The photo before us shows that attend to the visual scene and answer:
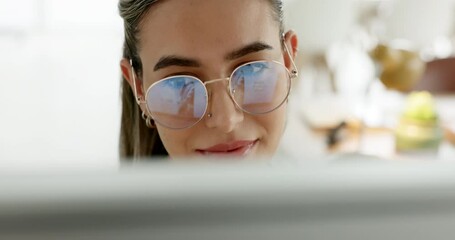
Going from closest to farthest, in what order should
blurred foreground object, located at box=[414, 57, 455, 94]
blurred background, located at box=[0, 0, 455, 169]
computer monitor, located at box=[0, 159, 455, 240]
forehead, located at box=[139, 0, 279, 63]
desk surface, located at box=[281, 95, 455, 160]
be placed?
computer monitor, located at box=[0, 159, 455, 240]
forehead, located at box=[139, 0, 279, 63]
blurred background, located at box=[0, 0, 455, 169]
desk surface, located at box=[281, 95, 455, 160]
blurred foreground object, located at box=[414, 57, 455, 94]

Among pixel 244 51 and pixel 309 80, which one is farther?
pixel 309 80

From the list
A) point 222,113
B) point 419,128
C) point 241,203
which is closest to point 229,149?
point 222,113

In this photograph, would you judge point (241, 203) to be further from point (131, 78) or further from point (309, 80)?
point (309, 80)

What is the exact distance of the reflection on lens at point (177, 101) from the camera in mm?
444

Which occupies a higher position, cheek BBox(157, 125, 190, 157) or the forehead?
the forehead

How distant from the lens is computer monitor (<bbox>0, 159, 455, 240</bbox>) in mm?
144

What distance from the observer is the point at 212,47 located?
438 millimetres

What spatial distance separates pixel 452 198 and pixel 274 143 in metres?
0.35

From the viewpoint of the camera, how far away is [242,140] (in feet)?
1.53

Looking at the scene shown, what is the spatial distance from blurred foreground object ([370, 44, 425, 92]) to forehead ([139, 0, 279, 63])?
1.86 ft

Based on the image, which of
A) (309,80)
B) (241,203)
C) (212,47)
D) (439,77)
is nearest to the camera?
(241,203)

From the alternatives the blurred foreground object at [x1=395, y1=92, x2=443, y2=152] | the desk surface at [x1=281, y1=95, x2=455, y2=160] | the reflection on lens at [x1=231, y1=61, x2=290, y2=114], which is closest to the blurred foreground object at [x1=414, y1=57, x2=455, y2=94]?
the desk surface at [x1=281, y1=95, x2=455, y2=160]

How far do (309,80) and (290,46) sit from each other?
25.9 inches

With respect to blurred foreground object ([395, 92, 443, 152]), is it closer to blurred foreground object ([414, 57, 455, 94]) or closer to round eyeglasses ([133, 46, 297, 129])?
blurred foreground object ([414, 57, 455, 94])
